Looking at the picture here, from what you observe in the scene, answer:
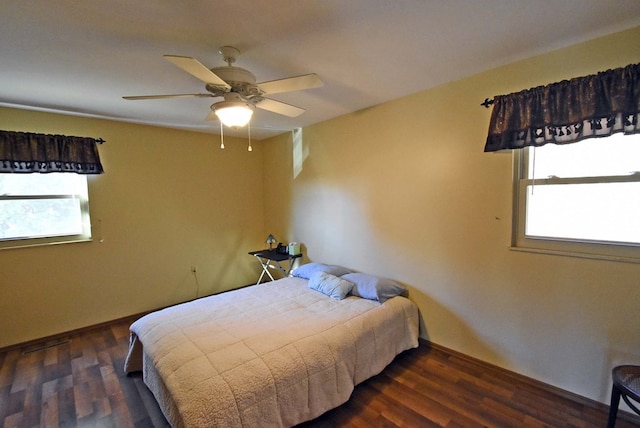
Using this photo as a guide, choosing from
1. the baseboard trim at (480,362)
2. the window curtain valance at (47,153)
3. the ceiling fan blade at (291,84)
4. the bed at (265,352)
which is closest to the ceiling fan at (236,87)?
the ceiling fan blade at (291,84)

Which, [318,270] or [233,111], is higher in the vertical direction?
[233,111]

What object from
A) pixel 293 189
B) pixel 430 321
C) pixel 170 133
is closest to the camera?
pixel 430 321

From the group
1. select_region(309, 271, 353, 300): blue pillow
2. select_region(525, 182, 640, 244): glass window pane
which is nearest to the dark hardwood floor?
select_region(309, 271, 353, 300): blue pillow

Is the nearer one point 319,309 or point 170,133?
point 319,309

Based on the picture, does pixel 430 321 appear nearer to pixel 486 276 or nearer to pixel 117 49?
pixel 486 276

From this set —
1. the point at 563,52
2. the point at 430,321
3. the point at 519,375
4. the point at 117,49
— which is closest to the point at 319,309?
the point at 430,321

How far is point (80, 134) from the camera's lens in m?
3.00

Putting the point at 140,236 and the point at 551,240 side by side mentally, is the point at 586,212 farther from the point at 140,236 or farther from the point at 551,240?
the point at 140,236

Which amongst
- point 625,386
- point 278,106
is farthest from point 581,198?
point 278,106

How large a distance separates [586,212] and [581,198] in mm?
99

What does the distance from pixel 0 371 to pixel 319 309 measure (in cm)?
278

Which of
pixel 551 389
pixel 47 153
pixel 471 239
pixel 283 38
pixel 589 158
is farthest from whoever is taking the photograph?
pixel 47 153

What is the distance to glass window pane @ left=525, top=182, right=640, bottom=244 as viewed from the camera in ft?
5.68

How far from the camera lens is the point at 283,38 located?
5.35ft
